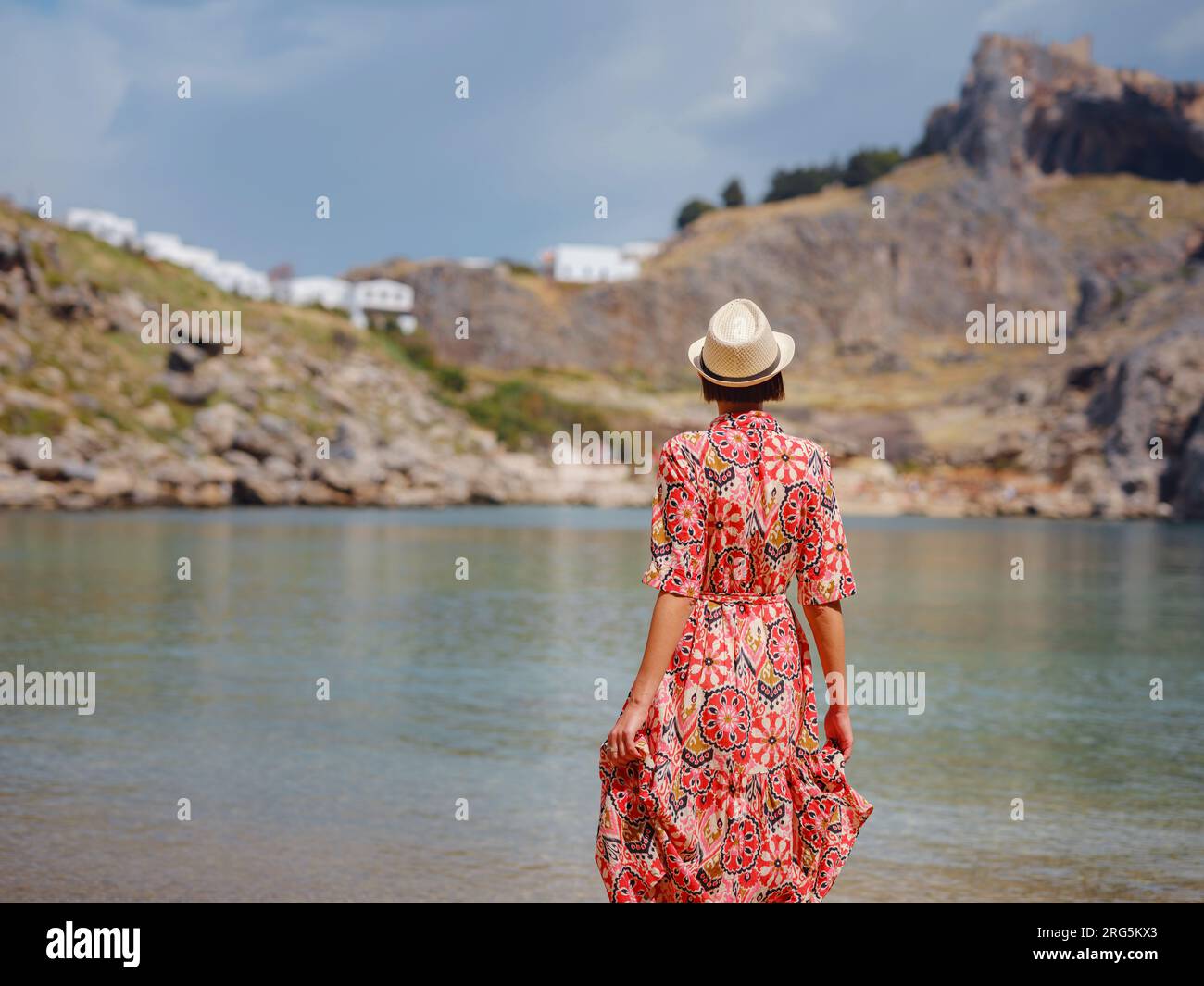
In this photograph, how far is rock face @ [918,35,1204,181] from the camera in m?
142

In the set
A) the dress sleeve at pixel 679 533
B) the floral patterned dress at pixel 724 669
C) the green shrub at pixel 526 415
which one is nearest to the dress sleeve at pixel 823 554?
the floral patterned dress at pixel 724 669

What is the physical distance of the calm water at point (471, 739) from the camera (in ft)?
23.3

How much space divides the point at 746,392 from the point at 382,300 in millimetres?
108633

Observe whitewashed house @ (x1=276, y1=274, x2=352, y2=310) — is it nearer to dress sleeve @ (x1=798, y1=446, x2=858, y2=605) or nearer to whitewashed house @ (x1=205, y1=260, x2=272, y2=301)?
whitewashed house @ (x1=205, y1=260, x2=272, y2=301)

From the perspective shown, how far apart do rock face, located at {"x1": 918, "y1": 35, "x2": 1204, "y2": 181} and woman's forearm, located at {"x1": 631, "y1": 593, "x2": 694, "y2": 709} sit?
14455cm

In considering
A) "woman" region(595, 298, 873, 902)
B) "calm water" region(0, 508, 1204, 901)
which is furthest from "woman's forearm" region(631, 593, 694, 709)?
"calm water" region(0, 508, 1204, 901)

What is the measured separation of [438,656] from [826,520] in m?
11.6

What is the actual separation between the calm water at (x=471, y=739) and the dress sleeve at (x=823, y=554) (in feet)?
10.1

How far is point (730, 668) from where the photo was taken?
4105mm

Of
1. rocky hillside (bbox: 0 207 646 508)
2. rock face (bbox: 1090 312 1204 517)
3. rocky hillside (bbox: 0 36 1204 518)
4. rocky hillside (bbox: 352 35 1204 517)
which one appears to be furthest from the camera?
rocky hillside (bbox: 352 35 1204 517)
